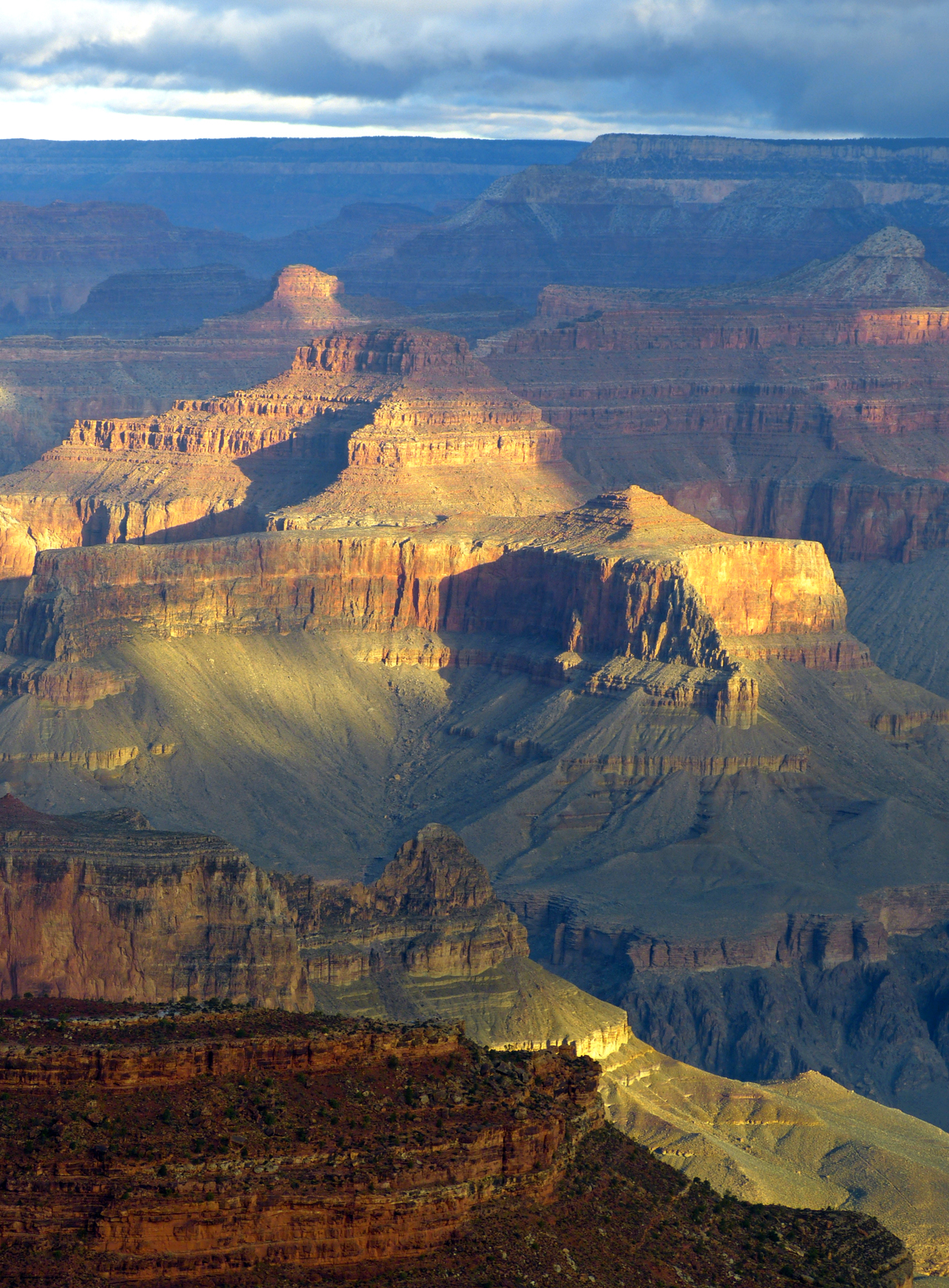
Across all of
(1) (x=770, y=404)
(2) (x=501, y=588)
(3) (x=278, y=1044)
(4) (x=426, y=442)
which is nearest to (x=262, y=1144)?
(3) (x=278, y=1044)

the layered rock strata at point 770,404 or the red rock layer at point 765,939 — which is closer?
the red rock layer at point 765,939

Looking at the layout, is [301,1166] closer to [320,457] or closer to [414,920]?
[414,920]

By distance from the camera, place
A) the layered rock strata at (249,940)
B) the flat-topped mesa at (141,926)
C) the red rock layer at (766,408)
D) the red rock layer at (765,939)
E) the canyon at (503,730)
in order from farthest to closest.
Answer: the red rock layer at (766,408) < the red rock layer at (765,939) < the layered rock strata at (249,940) < the flat-topped mesa at (141,926) < the canyon at (503,730)

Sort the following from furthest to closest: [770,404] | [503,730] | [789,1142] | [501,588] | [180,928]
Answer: [770,404]
[501,588]
[503,730]
[789,1142]
[180,928]

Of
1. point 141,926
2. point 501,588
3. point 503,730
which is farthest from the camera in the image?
point 501,588

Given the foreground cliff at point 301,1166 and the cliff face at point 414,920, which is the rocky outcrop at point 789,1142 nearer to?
the cliff face at point 414,920

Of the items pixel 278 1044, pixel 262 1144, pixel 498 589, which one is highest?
pixel 278 1044

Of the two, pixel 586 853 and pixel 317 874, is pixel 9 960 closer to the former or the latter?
pixel 317 874

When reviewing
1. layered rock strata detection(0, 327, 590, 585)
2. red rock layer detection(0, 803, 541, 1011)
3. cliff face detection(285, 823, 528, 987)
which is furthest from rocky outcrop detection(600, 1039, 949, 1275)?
layered rock strata detection(0, 327, 590, 585)

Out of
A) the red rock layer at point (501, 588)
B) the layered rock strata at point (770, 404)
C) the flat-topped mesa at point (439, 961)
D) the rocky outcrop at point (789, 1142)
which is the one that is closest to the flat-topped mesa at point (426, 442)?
the layered rock strata at point (770, 404)

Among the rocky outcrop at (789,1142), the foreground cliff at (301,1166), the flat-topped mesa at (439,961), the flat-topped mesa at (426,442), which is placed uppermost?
the foreground cliff at (301,1166)
